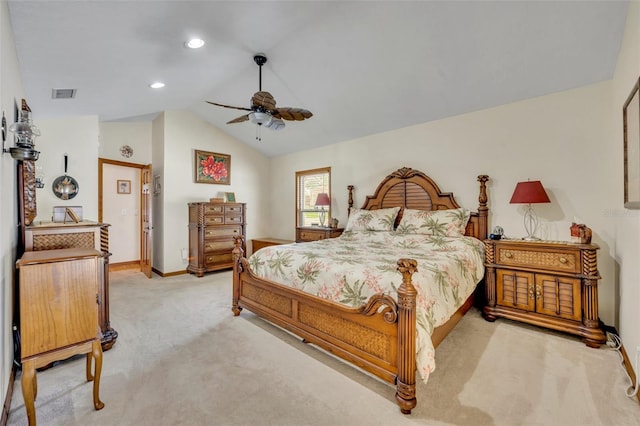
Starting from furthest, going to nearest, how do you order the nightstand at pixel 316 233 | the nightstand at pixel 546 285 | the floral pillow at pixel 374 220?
the nightstand at pixel 316 233 → the floral pillow at pixel 374 220 → the nightstand at pixel 546 285

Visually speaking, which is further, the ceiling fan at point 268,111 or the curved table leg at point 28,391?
the ceiling fan at point 268,111

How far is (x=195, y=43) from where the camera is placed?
2.87 m

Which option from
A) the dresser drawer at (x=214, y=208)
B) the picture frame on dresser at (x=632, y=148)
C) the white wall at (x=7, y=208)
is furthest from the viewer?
the dresser drawer at (x=214, y=208)

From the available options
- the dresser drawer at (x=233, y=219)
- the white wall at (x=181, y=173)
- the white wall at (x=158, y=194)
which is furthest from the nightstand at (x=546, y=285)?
the white wall at (x=158, y=194)

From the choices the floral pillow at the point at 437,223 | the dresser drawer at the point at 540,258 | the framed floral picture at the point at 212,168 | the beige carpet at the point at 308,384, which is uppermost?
the framed floral picture at the point at 212,168

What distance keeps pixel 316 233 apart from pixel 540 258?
10.3 feet

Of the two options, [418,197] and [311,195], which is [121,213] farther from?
[418,197]

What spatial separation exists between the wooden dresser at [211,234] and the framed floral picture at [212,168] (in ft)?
2.15

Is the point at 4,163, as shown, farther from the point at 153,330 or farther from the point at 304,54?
the point at 304,54

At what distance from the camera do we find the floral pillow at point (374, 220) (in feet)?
13.4

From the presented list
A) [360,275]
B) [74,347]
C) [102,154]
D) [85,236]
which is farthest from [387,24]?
[102,154]

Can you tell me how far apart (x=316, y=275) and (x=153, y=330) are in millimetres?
1803

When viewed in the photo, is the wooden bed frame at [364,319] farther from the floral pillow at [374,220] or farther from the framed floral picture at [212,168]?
the framed floral picture at [212,168]

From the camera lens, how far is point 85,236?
244cm
